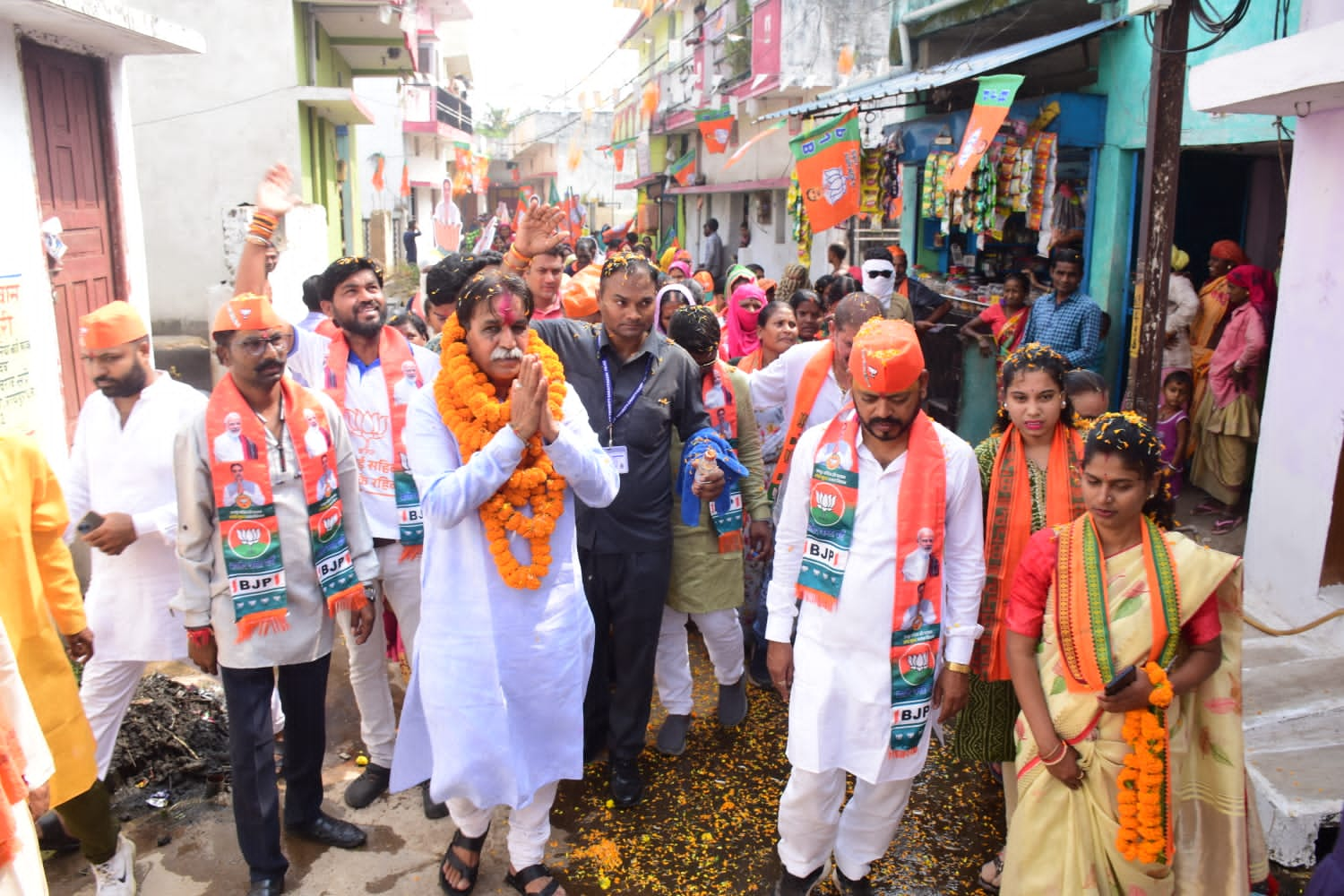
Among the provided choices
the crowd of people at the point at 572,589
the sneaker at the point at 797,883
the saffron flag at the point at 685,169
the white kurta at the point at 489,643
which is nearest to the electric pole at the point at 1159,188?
the crowd of people at the point at 572,589

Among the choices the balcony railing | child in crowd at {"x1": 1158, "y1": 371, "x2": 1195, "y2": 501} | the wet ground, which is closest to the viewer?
the wet ground

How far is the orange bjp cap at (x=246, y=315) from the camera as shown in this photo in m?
3.35

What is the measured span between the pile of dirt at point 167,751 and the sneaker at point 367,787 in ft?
1.89

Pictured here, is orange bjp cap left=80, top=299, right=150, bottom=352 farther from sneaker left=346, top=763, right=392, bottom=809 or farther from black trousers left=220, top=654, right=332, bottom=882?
sneaker left=346, top=763, right=392, bottom=809

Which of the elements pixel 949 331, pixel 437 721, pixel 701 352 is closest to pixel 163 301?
pixel 949 331

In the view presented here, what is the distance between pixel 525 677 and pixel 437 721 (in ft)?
1.03

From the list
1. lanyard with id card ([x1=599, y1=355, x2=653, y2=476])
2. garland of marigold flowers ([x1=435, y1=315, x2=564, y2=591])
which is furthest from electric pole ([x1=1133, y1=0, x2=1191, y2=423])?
garland of marigold flowers ([x1=435, y1=315, x2=564, y2=591])

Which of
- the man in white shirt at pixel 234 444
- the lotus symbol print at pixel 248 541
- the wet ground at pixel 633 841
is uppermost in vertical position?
the man in white shirt at pixel 234 444

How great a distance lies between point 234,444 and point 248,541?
325mm

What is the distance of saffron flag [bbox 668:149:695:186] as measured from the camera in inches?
1022

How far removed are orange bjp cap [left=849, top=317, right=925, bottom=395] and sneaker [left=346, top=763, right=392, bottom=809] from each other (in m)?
2.49

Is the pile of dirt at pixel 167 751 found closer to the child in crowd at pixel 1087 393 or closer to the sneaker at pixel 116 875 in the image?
the sneaker at pixel 116 875

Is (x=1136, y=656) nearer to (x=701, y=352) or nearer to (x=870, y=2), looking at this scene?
(x=701, y=352)

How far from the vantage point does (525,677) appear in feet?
10.7
